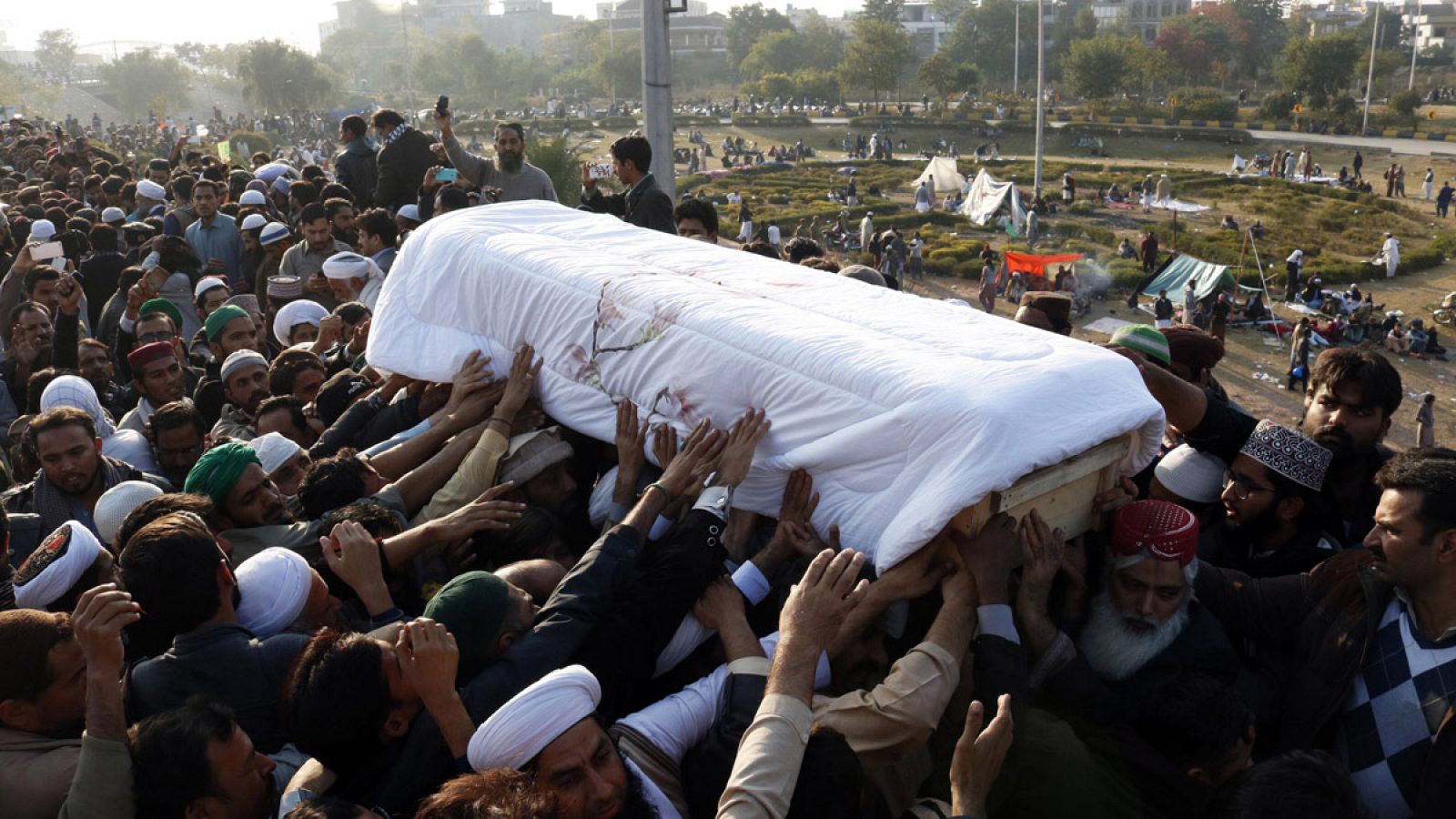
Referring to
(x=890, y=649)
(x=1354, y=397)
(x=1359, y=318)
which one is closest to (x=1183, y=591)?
(x=890, y=649)

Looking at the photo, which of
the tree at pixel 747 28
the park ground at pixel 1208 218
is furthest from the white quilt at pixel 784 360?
the tree at pixel 747 28

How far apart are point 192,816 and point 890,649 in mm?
1826

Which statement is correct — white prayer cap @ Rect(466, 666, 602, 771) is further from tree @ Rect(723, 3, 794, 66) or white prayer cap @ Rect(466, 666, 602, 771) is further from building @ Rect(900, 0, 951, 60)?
building @ Rect(900, 0, 951, 60)

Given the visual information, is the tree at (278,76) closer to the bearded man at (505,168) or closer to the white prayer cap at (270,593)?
the bearded man at (505,168)

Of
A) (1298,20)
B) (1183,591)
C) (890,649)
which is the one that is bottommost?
(890,649)

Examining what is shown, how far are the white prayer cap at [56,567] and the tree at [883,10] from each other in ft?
272

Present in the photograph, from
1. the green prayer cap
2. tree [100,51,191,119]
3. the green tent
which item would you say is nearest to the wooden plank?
the green prayer cap

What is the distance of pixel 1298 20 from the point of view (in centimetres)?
8025

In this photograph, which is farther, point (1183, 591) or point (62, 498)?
point (62, 498)

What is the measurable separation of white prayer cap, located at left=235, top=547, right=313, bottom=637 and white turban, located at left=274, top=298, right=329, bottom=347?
3.16 meters

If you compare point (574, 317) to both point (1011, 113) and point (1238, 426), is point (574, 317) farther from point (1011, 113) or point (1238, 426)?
point (1011, 113)

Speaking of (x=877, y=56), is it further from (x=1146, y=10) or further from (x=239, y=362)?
(x=239, y=362)

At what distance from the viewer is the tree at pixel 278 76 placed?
5975cm

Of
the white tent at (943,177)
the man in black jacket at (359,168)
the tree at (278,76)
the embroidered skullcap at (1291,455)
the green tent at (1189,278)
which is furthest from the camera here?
the tree at (278,76)
